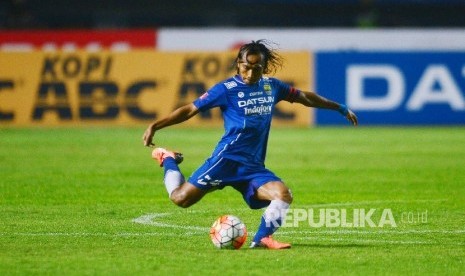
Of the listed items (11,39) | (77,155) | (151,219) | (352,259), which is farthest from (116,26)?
(352,259)

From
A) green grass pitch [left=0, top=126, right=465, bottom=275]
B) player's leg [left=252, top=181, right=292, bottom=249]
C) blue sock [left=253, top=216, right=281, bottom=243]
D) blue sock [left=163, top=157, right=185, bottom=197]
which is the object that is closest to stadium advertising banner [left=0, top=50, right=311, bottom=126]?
green grass pitch [left=0, top=126, right=465, bottom=275]

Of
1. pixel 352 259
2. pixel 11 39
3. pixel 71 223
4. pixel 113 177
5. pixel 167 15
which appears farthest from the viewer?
pixel 167 15

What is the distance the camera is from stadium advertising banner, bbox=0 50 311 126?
2698cm

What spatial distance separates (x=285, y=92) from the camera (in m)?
10.0

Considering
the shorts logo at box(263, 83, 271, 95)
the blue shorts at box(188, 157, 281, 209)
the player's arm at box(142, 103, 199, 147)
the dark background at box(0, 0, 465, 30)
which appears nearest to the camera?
the player's arm at box(142, 103, 199, 147)

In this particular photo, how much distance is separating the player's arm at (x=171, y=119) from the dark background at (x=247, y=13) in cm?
2664

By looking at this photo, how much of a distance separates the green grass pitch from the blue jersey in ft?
2.72

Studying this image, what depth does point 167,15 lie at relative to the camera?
1427 inches

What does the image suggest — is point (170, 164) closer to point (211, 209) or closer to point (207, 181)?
point (207, 181)

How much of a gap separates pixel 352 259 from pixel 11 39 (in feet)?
85.2

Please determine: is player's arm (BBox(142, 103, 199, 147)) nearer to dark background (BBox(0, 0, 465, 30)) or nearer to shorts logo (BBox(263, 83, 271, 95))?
shorts logo (BBox(263, 83, 271, 95))

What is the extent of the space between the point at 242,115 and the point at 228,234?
3.57 ft

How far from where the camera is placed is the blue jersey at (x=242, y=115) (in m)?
9.60

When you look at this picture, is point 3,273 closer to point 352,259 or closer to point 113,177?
point 352,259
